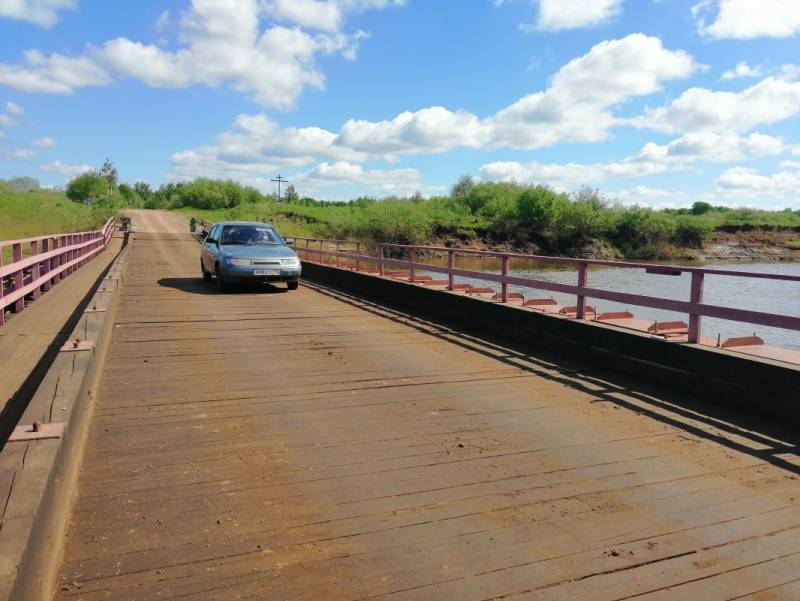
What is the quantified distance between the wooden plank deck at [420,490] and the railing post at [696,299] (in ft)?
2.18

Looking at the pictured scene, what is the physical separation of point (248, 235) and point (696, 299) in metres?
11.9

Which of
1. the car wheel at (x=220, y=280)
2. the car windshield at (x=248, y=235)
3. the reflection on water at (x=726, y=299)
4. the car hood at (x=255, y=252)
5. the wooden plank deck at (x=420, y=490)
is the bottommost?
the reflection on water at (x=726, y=299)

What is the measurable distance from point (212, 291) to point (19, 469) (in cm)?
1235

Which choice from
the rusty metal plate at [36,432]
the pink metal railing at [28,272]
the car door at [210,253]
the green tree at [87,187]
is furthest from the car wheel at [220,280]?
the green tree at [87,187]

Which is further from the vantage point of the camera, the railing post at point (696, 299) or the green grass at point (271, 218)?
the green grass at point (271, 218)

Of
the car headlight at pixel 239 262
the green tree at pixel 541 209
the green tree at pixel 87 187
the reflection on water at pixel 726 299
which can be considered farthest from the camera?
the green tree at pixel 87 187

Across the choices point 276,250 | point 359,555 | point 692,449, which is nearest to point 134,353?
point 359,555

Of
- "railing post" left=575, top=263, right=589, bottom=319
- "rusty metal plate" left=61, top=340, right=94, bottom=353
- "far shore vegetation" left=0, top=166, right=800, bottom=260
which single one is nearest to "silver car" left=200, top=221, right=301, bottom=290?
"railing post" left=575, top=263, right=589, bottom=319

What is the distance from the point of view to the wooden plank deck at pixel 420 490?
3.00 metres

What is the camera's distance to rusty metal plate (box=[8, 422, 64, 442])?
11.6ft

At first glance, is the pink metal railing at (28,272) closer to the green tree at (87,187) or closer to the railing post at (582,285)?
the railing post at (582,285)

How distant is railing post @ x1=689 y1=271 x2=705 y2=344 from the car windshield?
11.5 metres

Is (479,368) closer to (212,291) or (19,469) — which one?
(19,469)

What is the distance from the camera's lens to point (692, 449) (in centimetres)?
473
